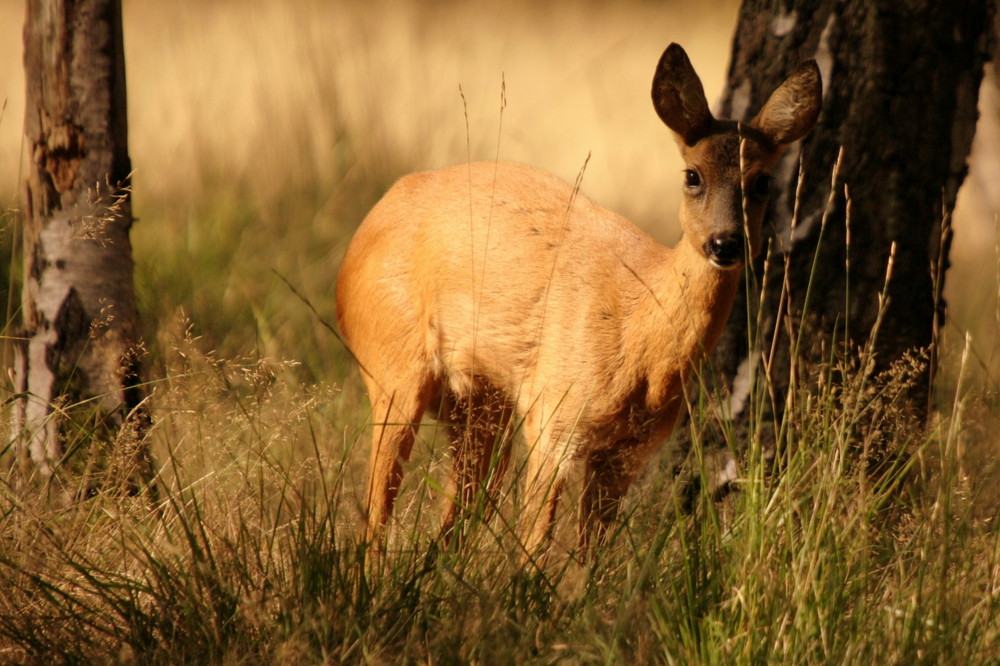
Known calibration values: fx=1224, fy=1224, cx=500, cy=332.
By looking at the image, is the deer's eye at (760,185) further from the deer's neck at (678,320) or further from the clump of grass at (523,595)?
the clump of grass at (523,595)

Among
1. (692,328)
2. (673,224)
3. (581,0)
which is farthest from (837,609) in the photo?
(581,0)

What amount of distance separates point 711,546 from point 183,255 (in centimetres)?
396

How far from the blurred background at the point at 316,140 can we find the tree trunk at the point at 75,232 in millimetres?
346

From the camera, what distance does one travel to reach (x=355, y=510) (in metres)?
3.76

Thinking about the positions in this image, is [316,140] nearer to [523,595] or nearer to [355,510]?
[355,510]

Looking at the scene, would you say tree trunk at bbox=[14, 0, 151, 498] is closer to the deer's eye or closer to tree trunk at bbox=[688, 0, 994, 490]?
the deer's eye

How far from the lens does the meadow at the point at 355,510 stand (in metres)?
2.84

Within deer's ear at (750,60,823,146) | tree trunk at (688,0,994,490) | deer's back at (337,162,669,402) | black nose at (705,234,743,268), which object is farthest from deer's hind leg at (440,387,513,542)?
deer's ear at (750,60,823,146)

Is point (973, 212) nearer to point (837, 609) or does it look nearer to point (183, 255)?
point (183, 255)

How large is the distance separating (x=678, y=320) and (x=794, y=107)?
0.73 meters

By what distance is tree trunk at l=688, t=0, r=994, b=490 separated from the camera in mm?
4238

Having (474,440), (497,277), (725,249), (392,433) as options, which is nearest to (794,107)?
(725,249)

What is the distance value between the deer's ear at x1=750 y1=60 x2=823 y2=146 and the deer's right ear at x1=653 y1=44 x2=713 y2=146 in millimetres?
173

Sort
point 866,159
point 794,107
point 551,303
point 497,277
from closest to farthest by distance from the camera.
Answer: point 794,107
point 551,303
point 497,277
point 866,159
